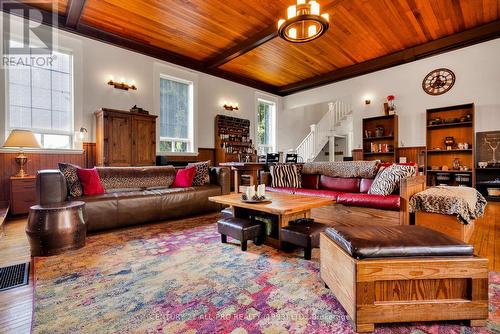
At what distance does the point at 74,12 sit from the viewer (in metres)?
4.16

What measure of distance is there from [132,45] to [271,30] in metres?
3.09

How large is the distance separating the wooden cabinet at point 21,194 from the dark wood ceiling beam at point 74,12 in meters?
2.89

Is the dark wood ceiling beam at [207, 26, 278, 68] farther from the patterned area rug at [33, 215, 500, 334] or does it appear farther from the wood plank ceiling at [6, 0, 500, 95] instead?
the patterned area rug at [33, 215, 500, 334]

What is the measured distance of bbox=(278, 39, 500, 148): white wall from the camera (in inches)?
193

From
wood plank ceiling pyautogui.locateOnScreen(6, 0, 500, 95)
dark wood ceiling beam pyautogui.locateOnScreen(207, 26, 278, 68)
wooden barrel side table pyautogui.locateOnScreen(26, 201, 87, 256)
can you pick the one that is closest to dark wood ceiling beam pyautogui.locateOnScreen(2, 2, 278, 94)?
wood plank ceiling pyautogui.locateOnScreen(6, 0, 500, 95)

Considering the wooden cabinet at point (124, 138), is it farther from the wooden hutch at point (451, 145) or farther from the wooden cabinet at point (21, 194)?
the wooden hutch at point (451, 145)

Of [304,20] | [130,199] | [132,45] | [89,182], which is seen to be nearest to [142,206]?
[130,199]

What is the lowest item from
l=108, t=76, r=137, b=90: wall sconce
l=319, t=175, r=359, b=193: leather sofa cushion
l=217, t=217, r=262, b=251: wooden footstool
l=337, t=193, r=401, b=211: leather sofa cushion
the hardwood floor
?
the hardwood floor

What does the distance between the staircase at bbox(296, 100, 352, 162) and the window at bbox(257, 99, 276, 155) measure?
3.57ft

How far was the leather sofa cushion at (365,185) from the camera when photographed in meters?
3.42

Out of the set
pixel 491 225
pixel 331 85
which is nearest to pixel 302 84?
pixel 331 85

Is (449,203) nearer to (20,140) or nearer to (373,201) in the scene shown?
(373,201)

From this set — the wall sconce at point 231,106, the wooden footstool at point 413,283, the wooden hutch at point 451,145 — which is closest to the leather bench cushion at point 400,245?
the wooden footstool at point 413,283

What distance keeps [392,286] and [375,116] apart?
6251 mm
